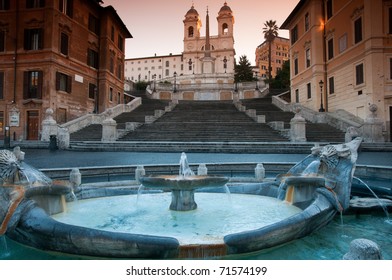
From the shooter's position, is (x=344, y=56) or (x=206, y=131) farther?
(x=344, y=56)

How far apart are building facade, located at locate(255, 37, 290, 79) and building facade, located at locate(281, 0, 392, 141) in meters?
65.1

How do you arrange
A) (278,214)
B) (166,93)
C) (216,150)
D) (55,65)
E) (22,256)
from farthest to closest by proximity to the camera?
1. (166,93)
2. (55,65)
3. (216,150)
4. (278,214)
5. (22,256)

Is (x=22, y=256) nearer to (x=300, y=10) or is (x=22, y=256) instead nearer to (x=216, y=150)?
(x=216, y=150)

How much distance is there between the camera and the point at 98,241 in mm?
3252

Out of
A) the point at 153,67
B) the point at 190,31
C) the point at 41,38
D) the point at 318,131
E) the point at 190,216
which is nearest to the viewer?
the point at 190,216

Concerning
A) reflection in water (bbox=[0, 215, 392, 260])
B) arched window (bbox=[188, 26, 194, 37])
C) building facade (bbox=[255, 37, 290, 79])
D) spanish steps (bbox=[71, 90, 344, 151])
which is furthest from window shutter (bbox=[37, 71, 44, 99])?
building facade (bbox=[255, 37, 290, 79])

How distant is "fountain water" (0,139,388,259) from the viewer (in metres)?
3.28

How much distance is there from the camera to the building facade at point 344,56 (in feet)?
72.1

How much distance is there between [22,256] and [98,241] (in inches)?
48.7

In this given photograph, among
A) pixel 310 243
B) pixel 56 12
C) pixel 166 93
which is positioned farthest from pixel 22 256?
pixel 166 93

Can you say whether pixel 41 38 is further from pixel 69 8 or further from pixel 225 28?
pixel 225 28

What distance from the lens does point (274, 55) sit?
10075cm

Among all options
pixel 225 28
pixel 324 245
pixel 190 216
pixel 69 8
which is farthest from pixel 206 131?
pixel 225 28

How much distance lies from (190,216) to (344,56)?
2603cm
